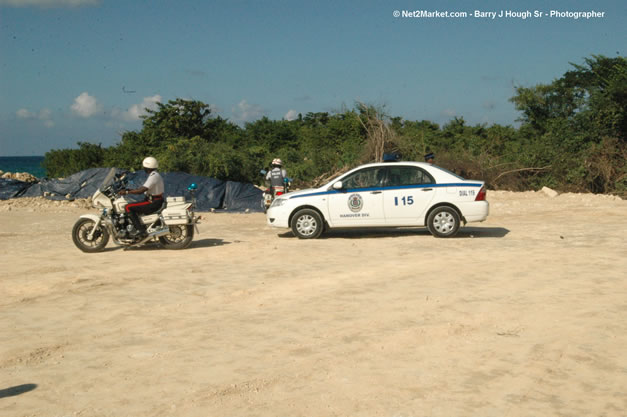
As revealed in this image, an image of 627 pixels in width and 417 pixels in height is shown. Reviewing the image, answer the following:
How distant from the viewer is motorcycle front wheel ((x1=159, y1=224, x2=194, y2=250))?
12.5 meters

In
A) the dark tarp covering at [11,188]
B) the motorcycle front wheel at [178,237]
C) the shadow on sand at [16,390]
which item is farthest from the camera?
the dark tarp covering at [11,188]

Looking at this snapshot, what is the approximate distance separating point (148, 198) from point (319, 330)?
22.4 ft

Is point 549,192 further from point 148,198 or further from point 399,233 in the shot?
point 148,198

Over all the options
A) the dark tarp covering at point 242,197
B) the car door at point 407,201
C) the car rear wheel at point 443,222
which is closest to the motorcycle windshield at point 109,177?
the dark tarp covering at point 242,197

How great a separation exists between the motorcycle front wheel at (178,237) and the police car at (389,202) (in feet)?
6.28

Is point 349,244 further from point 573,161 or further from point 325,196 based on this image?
point 573,161

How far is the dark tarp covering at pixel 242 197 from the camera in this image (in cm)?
2028

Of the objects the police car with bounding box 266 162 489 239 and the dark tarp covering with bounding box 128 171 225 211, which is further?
the dark tarp covering with bounding box 128 171 225 211

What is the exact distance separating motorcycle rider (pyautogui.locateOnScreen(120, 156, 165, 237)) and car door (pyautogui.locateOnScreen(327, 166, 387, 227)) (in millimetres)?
3543

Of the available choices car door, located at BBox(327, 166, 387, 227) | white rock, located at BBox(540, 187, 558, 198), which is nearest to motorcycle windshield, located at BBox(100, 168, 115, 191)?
car door, located at BBox(327, 166, 387, 227)

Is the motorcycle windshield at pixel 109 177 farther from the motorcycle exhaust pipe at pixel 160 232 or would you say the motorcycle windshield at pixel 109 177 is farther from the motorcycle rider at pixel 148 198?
the motorcycle exhaust pipe at pixel 160 232

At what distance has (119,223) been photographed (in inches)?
480

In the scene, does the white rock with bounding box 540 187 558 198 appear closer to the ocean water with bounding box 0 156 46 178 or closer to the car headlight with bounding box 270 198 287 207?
the car headlight with bounding box 270 198 287 207

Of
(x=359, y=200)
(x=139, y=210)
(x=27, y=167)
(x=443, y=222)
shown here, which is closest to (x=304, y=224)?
(x=359, y=200)
